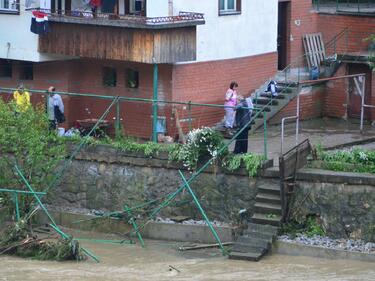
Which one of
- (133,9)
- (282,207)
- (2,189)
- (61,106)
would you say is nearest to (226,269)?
(282,207)

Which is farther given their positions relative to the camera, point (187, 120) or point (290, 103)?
point (290, 103)

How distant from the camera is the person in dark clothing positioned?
1154 inches

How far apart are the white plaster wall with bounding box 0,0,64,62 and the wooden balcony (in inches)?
11.2

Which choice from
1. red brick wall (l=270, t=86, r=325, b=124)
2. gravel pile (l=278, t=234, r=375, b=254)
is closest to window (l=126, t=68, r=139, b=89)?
red brick wall (l=270, t=86, r=325, b=124)

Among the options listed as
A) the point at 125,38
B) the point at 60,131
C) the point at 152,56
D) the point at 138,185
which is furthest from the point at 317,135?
the point at 60,131

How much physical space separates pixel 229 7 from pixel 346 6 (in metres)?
6.07

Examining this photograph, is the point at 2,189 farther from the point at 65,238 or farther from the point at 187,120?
the point at 187,120

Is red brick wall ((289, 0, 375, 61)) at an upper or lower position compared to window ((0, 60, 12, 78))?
upper

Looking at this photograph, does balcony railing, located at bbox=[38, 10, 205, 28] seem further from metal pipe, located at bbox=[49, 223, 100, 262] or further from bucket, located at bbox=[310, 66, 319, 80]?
metal pipe, located at bbox=[49, 223, 100, 262]

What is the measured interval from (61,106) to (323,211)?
8.56 m

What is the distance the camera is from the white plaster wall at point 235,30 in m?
34.3

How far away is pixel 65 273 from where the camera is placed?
2594cm

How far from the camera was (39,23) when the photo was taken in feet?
110

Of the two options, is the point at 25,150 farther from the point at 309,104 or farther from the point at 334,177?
the point at 309,104
